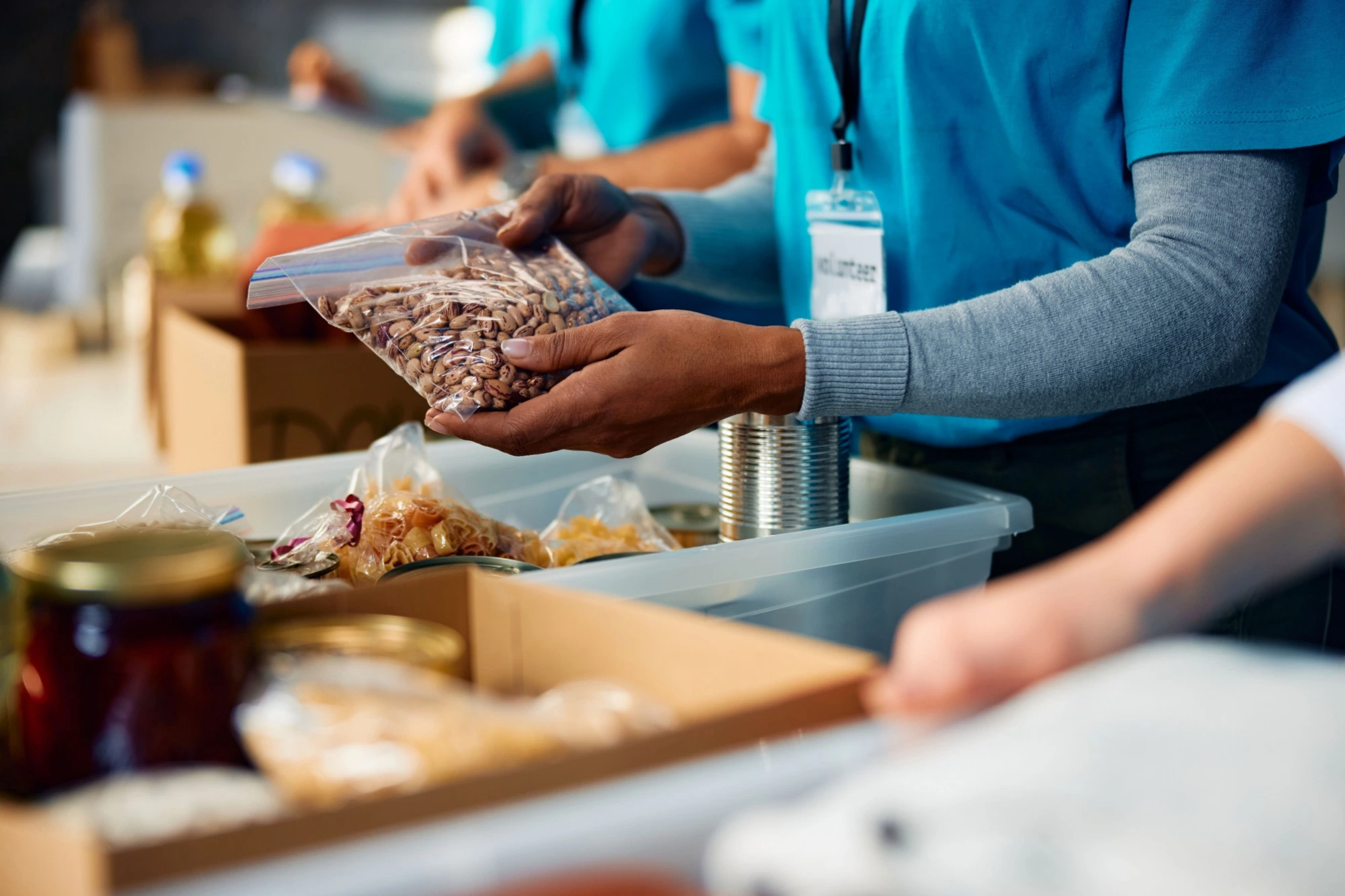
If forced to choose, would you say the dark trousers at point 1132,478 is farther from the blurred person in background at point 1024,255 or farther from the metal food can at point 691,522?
the metal food can at point 691,522

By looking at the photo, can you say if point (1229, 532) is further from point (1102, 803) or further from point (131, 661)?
point (131, 661)

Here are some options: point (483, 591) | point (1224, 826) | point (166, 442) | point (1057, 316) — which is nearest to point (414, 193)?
point (166, 442)

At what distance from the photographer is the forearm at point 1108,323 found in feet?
3.11

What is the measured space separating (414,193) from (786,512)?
1.25 metres

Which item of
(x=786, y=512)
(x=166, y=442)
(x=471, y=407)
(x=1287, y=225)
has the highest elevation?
(x=1287, y=225)

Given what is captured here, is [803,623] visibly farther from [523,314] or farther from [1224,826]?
[1224,826]

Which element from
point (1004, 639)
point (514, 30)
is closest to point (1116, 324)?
point (1004, 639)

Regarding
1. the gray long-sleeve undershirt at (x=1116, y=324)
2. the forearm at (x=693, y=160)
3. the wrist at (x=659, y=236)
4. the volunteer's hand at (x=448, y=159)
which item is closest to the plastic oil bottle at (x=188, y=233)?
the volunteer's hand at (x=448, y=159)

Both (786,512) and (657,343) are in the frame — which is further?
(786,512)

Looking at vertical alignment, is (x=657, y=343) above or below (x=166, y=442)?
above

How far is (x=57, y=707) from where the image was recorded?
0.45 m

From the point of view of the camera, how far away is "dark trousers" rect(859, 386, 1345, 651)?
113 centimetres

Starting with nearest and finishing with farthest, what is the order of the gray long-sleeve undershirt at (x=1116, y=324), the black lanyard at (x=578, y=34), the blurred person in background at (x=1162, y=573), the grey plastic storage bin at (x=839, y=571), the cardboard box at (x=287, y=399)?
the blurred person in background at (x=1162, y=573) → the grey plastic storage bin at (x=839, y=571) → the gray long-sleeve undershirt at (x=1116, y=324) → the cardboard box at (x=287, y=399) → the black lanyard at (x=578, y=34)

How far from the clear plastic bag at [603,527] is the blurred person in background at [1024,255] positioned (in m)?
0.10
